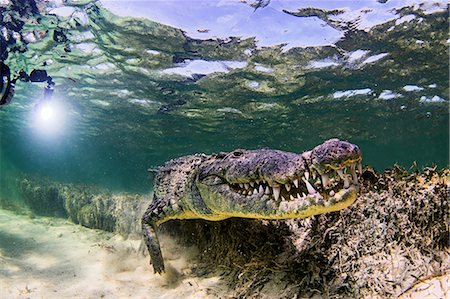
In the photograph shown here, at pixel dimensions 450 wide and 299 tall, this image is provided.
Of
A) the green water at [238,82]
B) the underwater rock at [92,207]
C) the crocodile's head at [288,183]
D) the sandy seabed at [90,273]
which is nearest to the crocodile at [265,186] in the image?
the crocodile's head at [288,183]

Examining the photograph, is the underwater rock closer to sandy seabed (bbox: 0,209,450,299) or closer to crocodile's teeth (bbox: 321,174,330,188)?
sandy seabed (bbox: 0,209,450,299)

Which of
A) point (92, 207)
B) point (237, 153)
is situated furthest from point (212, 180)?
point (92, 207)

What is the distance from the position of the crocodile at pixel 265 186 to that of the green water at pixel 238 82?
24.6 ft

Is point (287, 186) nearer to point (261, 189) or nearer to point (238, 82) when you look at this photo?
point (261, 189)

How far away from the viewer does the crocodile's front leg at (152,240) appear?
13.6 feet

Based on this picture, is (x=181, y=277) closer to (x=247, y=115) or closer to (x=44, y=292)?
(x=44, y=292)

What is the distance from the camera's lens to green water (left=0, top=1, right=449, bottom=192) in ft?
34.9

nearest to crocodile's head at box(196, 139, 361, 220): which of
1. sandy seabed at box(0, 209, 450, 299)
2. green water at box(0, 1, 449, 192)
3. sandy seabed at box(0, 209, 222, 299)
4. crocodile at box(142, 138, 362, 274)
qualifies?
crocodile at box(142, 138, 362, 274)

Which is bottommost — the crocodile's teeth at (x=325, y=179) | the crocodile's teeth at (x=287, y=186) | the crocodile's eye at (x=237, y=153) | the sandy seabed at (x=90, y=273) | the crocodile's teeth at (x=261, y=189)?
the sandy seabed at (x=90, y=273)

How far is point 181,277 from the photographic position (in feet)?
13.3

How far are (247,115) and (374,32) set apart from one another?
9.99 metres

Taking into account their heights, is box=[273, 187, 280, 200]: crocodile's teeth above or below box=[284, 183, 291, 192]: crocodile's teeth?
below

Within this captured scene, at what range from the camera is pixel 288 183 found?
255 cm

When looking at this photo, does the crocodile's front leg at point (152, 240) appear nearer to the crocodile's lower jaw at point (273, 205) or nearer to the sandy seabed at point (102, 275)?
the sandy seabed at point (102, 275)
